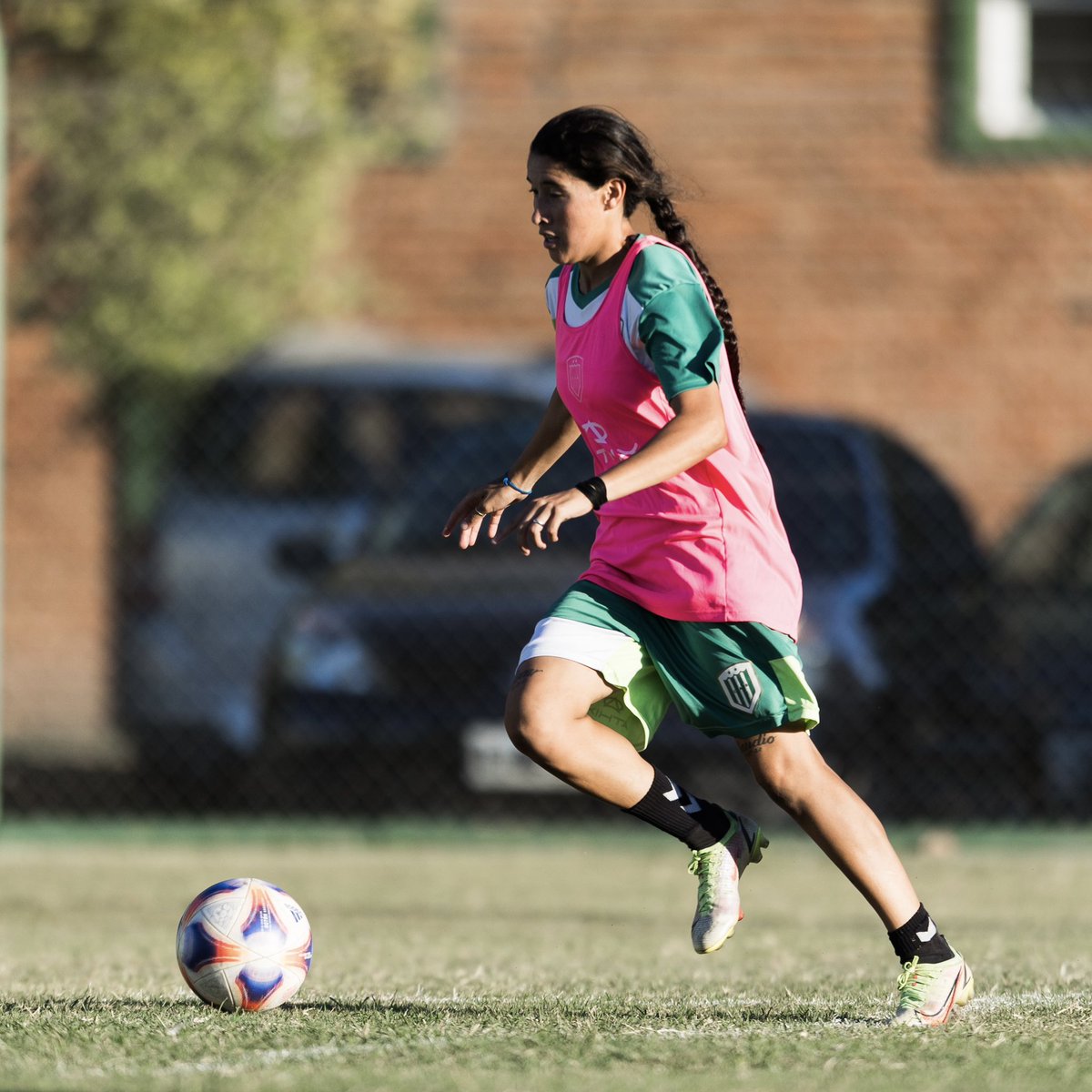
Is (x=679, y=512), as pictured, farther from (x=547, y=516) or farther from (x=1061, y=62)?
(x=1061, y=62)

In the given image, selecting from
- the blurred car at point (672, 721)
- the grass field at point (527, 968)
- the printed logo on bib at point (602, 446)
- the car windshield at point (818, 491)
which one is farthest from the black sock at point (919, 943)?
the car windshield at point (818, 491)

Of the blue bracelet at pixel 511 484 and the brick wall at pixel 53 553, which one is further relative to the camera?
the brick wall at pixel 53 553

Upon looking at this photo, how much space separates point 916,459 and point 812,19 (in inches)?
189

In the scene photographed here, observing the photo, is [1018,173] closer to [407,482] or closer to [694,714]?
[407,482]

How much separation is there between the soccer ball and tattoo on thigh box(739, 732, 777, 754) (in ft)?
3.43

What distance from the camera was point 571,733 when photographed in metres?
4.58

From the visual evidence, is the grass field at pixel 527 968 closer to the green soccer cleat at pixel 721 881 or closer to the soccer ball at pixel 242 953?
the soccer ball at pixel 242 953

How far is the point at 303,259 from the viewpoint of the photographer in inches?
487

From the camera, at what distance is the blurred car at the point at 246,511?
426 inches

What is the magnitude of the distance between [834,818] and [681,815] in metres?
0.37

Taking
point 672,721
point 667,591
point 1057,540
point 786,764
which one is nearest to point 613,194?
point 667,591

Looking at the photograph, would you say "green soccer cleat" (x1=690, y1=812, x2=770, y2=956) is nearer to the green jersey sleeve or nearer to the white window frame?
the green jersey sleeve

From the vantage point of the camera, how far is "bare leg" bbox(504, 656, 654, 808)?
179 inches

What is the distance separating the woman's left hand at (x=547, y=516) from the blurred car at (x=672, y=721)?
16.5 feet
